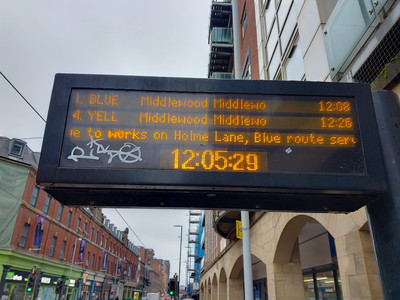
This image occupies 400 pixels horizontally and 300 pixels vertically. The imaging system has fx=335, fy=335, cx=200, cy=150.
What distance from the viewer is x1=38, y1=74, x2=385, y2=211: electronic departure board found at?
130 inches

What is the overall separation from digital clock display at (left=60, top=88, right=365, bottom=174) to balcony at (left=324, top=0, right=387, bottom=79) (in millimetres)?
2214

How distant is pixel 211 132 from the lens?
3.58 metres

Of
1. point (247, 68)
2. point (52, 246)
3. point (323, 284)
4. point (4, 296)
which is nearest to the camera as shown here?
point (323, 284)

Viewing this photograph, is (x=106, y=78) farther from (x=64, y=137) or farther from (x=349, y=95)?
(x=349, y=95)

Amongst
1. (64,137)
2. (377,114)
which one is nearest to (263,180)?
(377,114)

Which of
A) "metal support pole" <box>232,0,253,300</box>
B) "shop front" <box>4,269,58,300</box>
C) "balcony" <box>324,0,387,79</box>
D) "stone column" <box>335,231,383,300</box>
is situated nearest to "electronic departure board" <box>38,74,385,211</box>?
"balcony" <box>324,0,387,79</box>

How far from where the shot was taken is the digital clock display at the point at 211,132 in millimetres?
A: 3404

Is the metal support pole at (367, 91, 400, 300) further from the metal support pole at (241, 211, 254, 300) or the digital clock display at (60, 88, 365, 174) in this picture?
the metal support pole at (241, 211, 254, 300)

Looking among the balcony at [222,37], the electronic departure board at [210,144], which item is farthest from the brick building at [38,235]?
the electronic departure board at [210,144]

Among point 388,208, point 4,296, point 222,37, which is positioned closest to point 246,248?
point 388,208

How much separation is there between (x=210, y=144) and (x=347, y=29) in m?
4.04

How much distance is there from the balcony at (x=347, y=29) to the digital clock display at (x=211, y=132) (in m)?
2.21

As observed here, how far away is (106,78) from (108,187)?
1287 mm

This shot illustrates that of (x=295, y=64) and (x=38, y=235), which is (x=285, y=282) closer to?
(x=295, y=64)
